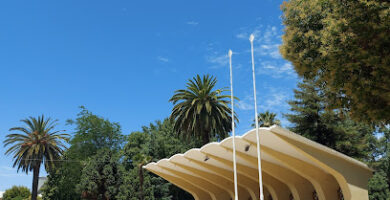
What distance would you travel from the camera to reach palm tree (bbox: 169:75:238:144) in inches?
1694

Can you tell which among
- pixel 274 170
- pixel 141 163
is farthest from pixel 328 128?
pixel 141 163

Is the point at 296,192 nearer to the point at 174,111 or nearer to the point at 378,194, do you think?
the point at 174,111

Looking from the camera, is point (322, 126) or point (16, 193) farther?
point (16, 193)

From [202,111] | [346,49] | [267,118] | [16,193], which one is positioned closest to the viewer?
[346,49]

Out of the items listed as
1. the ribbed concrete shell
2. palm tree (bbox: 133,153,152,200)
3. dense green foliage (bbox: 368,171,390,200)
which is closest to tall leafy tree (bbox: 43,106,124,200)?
palm tree (bbox: 133,153,152,200)

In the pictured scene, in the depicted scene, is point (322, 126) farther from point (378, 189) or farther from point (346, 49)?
point (346, 49)

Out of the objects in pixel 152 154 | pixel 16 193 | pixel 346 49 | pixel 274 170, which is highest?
pixel 152 154

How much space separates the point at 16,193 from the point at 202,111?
4950 centimetres

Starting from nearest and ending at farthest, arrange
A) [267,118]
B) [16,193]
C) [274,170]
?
[274,170] < [267,118] < [16,193]

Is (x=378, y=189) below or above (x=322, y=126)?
below

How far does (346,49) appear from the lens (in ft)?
46.6

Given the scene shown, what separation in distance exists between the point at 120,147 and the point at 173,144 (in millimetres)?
12031

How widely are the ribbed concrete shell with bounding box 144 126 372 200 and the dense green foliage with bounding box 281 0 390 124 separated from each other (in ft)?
15.8

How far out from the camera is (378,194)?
46.9 metres
